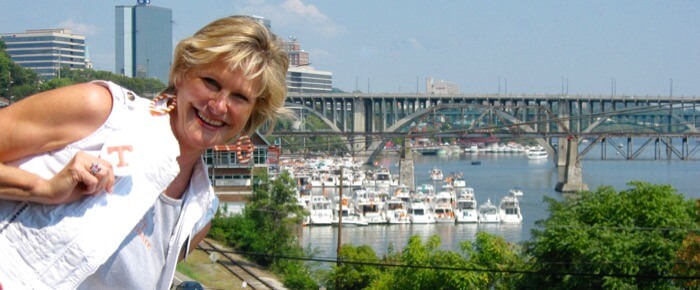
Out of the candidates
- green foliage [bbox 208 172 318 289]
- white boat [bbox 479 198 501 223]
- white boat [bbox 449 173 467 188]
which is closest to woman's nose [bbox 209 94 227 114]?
A: green foliage [bbox 208 172 318 289]

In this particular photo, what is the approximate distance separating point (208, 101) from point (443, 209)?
2773 centimetres

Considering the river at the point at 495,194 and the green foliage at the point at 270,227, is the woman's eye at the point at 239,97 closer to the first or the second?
the green foliage at the point at 270,227

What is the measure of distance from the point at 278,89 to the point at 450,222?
2713cm

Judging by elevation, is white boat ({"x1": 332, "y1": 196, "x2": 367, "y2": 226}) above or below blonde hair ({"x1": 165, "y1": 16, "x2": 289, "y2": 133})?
below

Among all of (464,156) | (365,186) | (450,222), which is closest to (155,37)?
(464,156)

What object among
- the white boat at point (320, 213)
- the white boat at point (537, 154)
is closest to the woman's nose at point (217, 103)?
the white boat at point (320, 213)

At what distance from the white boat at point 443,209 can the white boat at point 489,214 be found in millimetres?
907

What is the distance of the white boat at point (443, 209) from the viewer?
92.3 feet

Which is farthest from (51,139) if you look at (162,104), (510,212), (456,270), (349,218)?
(510,212)

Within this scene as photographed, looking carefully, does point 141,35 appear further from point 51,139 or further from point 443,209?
point 51,139

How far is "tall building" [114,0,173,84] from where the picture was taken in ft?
217

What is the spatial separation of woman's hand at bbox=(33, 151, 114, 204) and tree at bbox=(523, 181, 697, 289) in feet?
28.5

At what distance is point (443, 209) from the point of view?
28641 mm

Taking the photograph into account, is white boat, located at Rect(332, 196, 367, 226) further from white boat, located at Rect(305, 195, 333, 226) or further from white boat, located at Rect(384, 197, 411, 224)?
white boat, located at Rect(384, 197, 411, 224)
